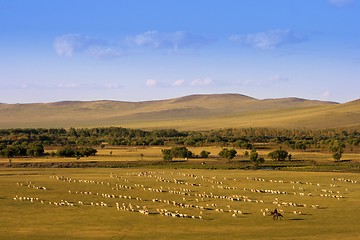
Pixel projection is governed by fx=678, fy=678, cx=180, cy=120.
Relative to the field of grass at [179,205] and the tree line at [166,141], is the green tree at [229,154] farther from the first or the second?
the field of grass at [179,205]

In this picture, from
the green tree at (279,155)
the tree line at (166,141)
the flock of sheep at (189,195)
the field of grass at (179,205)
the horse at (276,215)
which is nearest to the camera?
the field of grass at (179,205)

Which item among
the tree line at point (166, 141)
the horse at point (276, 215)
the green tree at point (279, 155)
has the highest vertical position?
the tree line at point (166, 141)

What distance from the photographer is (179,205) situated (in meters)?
43.3

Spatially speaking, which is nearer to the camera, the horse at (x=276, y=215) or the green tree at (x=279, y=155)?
the horse at (x=276, y=215)

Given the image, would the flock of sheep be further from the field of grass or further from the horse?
the horse

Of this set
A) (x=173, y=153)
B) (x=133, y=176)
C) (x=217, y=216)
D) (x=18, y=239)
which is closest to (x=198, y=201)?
(x=217, y=216)

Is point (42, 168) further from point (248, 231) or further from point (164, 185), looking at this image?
point (248, 231)

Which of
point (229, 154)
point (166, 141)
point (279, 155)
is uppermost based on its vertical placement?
point (166, 141)

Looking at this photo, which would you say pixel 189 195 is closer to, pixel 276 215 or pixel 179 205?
pixel 179 205

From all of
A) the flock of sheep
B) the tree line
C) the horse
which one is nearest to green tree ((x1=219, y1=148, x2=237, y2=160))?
the tree line

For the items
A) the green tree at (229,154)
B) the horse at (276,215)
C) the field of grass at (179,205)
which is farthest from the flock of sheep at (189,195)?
the green tree at (229,154)

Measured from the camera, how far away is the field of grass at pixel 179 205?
3375 centimetres

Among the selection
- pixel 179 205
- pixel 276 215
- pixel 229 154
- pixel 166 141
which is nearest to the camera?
pixel 276 215

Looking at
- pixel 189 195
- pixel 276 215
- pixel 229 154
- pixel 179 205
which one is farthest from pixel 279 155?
pixel 276 215
